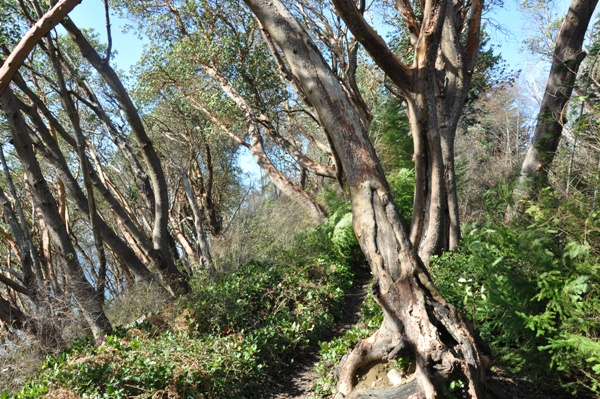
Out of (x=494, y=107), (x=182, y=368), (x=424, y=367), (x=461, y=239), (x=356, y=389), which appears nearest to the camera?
(x=424, y=367)

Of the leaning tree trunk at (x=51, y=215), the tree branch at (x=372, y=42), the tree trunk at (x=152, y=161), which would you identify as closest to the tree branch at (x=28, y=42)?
the tree branch at (x=372, y=42)

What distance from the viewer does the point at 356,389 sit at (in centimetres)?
412

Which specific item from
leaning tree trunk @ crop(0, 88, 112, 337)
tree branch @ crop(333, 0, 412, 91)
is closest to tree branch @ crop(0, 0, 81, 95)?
tree branch @ crop(333, 0, 412, 91)

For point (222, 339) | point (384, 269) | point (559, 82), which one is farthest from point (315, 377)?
point (559, 82)

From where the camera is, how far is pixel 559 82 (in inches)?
261

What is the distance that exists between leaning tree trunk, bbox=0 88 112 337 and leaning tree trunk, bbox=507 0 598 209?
6428 millimetres

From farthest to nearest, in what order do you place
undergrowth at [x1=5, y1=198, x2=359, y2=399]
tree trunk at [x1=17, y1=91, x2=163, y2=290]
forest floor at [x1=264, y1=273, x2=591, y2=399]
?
tree trunk at [x1=17, y1=91, x2=163, y2=290] → undergrowth at [x1=5, y1=198, x2=359, y2=399] → forest floor at [x1=264, y1=273, x2=591, y2=399]

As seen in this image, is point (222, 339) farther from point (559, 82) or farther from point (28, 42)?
point (559, 82)

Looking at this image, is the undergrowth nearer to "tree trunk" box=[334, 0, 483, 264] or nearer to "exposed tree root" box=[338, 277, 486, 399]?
"exposed tree root" box=[338, 277, 486, 399]

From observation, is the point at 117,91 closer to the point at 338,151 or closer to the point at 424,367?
the point at 338,151

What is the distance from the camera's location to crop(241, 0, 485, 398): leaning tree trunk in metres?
3.71

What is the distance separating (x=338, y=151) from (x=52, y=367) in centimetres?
385

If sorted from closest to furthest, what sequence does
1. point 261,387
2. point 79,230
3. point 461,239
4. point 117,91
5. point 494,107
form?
point 261,387 < point 461,239 < point 117,91 < point 79,230 < point 494,107

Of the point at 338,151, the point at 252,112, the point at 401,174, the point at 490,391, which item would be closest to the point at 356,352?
the point at 490,391
